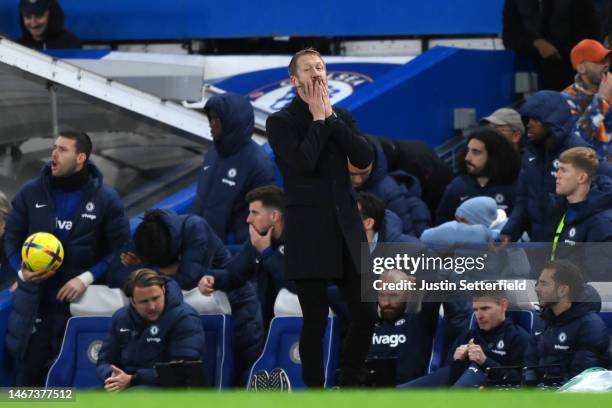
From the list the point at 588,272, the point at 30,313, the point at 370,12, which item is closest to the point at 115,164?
the point at 30,313

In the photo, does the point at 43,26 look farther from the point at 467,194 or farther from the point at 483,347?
the point at 483,347

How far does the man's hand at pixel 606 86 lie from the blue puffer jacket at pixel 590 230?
1022 millimetres

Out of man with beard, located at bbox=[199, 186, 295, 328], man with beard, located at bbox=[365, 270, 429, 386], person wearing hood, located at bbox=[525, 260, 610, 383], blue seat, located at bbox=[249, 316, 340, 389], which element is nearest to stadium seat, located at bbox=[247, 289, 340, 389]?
blue seat, located at bbox=[249, 316, 340, 389]

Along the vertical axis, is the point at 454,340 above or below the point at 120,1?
below

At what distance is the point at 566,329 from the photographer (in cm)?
797

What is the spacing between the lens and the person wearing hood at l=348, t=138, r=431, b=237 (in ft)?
32.6

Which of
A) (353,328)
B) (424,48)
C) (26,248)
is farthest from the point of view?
(424,48)

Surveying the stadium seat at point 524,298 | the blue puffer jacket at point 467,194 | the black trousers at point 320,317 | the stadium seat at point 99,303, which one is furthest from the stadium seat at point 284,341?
the black trousers at point 320,317

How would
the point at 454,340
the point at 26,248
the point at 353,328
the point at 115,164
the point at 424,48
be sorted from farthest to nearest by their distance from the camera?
the point at 424,48 < the point at 115,164 < the point at 26,248 < the point at 454,340 < the point at 353,328

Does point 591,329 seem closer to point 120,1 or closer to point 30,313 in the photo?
point 30,313

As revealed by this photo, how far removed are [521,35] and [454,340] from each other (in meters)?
4.81

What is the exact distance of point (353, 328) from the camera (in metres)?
7.14

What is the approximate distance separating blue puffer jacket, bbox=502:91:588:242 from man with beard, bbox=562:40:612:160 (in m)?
0.44

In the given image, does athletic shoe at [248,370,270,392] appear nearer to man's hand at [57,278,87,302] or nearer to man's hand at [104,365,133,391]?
man's hand at [104,365,133,391]
